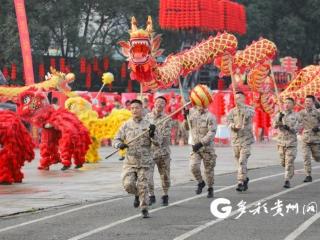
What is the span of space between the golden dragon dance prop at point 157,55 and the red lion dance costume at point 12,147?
2638 millimetres

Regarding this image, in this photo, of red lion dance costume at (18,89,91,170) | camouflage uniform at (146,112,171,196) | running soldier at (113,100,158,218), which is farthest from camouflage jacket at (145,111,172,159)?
red lion dance costume at (18,89,91,170)

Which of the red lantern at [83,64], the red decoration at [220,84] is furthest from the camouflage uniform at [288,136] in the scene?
the red decoration at [220,84]

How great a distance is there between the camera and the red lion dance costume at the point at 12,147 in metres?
20.0

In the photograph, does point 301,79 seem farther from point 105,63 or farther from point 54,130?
point 105,63

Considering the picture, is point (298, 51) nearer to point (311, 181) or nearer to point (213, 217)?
point (311, 181)

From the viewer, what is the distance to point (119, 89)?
2144 inches

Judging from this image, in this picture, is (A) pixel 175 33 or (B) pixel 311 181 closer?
(B) pixel 311 181

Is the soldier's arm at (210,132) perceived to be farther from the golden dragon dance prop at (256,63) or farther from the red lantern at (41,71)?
the red lantern at (41,71)

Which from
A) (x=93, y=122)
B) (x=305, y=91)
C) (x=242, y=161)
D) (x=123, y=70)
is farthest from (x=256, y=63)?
(x=123, y=70)

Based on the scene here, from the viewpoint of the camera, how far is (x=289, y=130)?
19.0m

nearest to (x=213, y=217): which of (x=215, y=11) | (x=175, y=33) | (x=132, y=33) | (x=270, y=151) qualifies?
(x=132, y=33)

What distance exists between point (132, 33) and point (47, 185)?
11.3ft

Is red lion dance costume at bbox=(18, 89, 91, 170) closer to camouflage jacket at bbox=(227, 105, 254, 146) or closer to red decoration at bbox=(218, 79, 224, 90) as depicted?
camouflage jacket at bbox=(227, 105, 254, 146)

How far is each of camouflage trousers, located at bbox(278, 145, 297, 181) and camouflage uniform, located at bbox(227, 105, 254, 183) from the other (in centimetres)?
97
